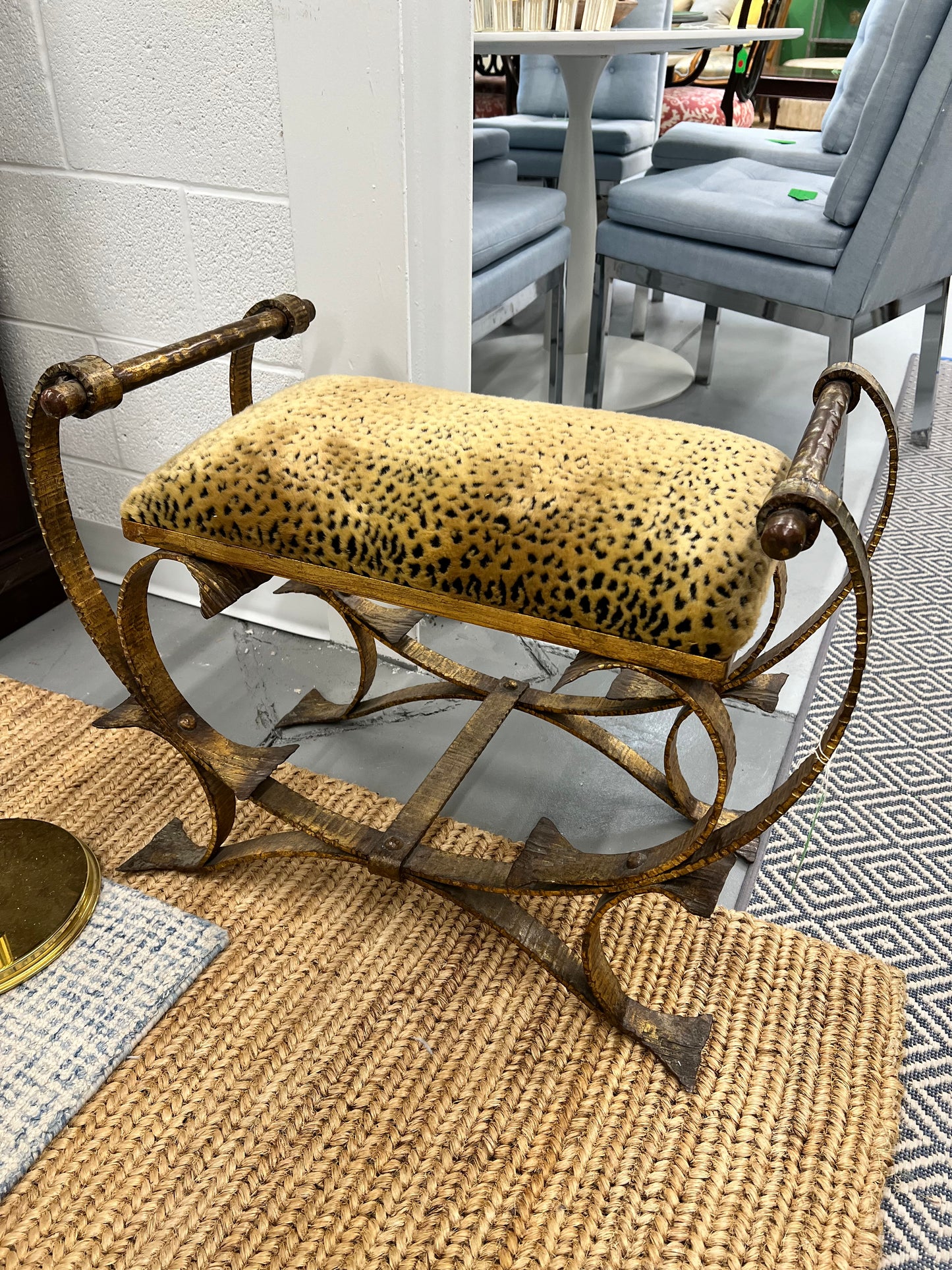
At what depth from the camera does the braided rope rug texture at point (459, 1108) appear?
659 millimetres

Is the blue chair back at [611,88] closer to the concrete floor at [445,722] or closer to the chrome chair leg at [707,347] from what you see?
the chrome chair leg at [707,347]

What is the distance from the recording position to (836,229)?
1.44 meters

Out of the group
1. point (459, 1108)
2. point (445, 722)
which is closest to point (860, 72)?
point (445, 722)

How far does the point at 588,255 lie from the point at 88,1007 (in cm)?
209

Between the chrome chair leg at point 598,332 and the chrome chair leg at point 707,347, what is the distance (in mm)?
400

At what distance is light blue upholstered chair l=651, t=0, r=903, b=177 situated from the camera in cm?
190

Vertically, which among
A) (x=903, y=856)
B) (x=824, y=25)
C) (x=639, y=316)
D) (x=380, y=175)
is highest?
(x=824, y=25)

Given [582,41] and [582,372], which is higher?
[582,41]

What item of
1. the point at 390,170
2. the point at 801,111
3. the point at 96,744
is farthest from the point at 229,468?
the point at 801,111

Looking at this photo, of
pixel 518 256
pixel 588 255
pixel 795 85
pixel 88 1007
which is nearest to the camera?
pixel 88 1007

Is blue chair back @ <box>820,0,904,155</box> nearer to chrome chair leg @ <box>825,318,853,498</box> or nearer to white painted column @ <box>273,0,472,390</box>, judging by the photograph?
chrome chair leg @ <box>825,318,853,498</box>

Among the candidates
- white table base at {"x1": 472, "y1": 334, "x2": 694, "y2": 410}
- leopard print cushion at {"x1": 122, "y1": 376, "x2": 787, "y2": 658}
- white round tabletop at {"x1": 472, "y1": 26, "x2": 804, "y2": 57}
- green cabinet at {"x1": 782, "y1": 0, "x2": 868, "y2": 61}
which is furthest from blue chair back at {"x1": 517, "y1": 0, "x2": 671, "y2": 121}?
green cabinet at {"x1": 782, "y1": 0, "x2": 868, "y2": 61}

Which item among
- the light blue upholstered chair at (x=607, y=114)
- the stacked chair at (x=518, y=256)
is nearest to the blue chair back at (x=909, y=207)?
the stacked chair at (x=518, y=256)

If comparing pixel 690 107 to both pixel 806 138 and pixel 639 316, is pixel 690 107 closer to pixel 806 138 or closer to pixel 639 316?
pixel 806 138
